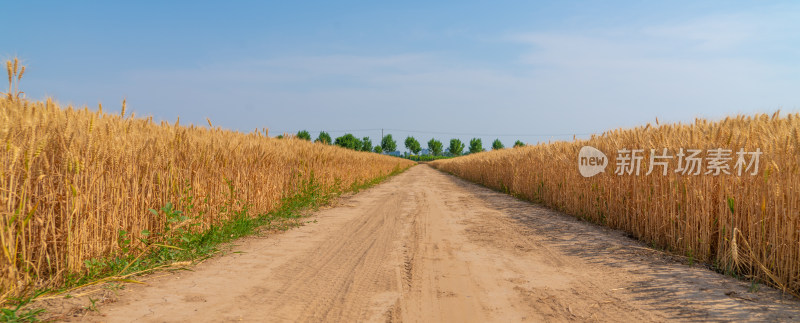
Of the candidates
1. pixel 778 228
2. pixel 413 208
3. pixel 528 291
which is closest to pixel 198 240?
pixel 528 291

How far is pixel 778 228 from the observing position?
4094 millimetres

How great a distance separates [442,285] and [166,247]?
359 centimetres

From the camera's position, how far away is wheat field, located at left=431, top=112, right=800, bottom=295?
4055 mm

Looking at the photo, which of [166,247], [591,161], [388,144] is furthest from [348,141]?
[166,247]

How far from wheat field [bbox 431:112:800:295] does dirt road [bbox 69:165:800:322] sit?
39 cm

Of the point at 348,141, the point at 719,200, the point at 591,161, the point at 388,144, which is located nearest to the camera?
the point at 719,200

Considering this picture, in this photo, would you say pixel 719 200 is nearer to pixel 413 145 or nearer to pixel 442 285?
pixel 442 285

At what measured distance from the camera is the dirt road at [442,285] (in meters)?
3.29

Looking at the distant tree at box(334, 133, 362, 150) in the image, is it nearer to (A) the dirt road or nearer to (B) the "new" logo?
(B) the "new" logo

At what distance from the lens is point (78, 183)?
3.99m

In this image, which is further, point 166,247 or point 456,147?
Result: point 456,147

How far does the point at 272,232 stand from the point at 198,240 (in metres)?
1.49

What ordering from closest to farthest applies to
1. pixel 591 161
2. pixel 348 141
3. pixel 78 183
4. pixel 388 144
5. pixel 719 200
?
pixel 78 183, pixel 719 200, pixel 591 161, pixel 348 141, pixel 388 144

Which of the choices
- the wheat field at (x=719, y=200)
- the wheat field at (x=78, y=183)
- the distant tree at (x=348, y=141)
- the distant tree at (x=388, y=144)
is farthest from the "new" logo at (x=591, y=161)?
the distant tree at (x=388, y=144)
